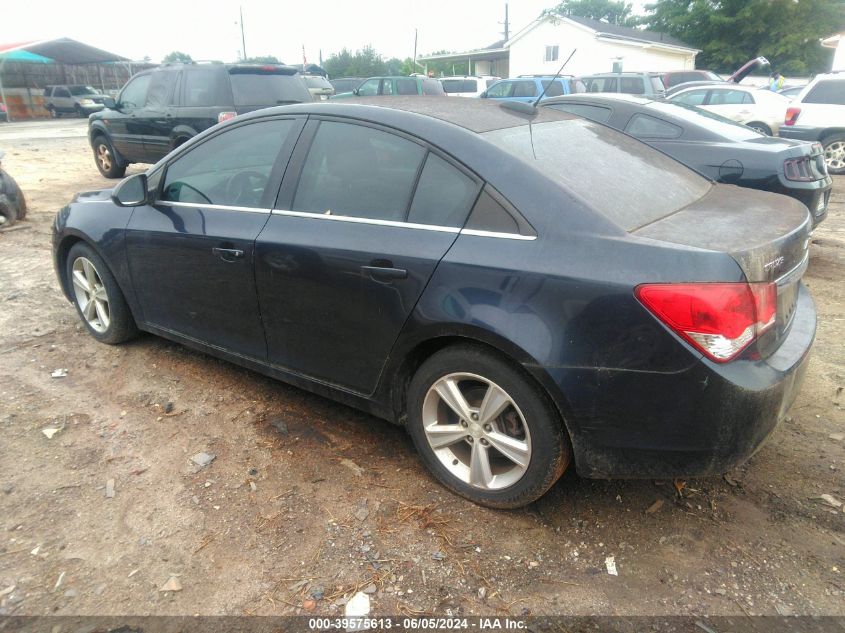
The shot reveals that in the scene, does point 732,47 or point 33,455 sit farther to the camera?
point 732,47

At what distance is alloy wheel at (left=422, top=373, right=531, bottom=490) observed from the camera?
2615 millimetres

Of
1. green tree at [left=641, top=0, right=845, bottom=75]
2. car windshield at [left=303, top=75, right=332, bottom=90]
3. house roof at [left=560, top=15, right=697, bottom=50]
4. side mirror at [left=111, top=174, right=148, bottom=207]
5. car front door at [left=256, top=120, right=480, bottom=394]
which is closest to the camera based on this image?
car front door at [left=256, top=120, right=480, bottom=394]

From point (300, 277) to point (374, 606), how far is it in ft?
4.83

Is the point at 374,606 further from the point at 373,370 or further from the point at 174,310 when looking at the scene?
the point at 174,310

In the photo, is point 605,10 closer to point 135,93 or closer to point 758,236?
point 135,93

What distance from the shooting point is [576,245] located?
2371mm

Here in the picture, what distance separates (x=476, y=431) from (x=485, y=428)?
0.16 ft

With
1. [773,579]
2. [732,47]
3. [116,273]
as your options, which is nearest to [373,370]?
[773,579]

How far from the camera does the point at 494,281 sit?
2.47 meters

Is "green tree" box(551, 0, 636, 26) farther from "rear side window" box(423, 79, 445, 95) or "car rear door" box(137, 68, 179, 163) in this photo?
"car rear door" box(137, 68, 179, 163)

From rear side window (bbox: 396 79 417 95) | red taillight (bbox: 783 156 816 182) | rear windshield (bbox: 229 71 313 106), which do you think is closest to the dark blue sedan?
red taillight (bbox: 783 156 816 182)

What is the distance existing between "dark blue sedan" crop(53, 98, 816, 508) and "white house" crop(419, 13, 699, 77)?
33.9m

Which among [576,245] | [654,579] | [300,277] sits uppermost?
[576,245]

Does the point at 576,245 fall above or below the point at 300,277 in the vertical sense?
above
